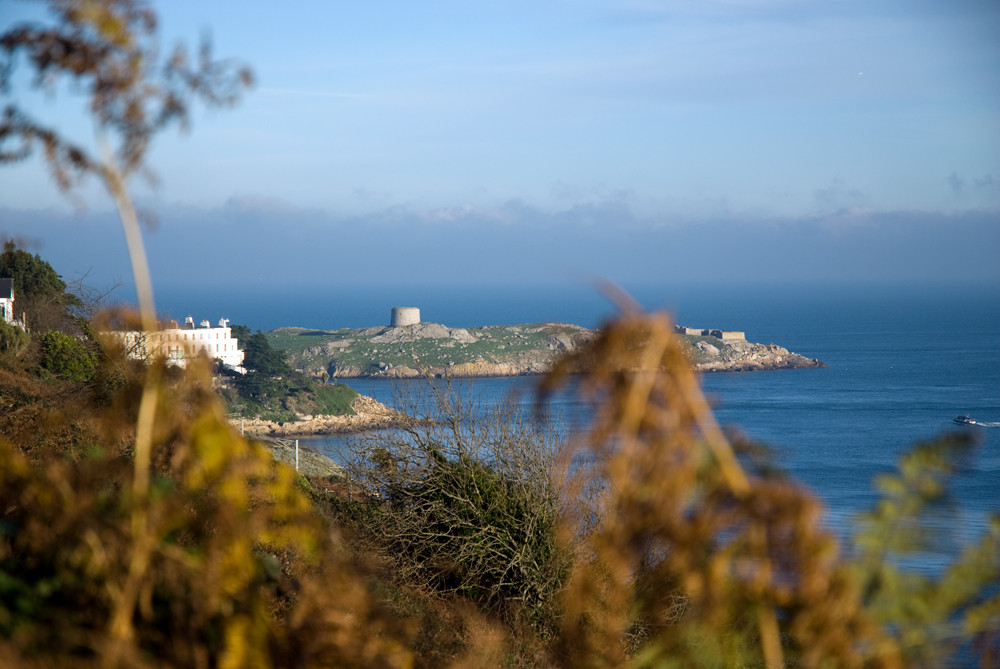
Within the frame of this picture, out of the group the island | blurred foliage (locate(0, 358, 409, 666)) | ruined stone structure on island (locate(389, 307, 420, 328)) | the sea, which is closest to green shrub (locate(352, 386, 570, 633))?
the sea

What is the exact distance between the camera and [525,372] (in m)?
95.4

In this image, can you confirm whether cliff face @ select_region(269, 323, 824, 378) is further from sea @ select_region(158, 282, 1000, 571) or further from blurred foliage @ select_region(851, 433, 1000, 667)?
blurred foliage @ select_region(851, 433, 1000, 667)

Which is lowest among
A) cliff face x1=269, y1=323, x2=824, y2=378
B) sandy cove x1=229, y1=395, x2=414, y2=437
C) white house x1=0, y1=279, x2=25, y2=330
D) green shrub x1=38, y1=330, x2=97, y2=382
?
sandy cove x1=229, y1=395, x2=414, y2=437

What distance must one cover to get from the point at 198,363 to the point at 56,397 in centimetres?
1365

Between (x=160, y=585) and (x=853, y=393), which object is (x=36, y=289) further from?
(x=853, y=393)

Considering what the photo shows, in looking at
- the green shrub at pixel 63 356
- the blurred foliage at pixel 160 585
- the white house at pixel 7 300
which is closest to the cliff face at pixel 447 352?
the white house at pixel 7 300

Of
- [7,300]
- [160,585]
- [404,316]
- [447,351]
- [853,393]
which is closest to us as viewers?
[160,585]

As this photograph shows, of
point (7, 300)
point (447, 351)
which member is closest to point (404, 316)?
point (447, 351)

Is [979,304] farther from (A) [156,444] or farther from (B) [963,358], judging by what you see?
(A) [156,444]

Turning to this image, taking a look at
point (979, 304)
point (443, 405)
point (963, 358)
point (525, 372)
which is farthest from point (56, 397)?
point (979, 304)

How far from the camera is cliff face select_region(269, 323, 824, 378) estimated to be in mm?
95625

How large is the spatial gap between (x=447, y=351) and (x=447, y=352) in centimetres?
39

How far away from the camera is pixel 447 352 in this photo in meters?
103

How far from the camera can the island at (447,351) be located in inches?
3765
